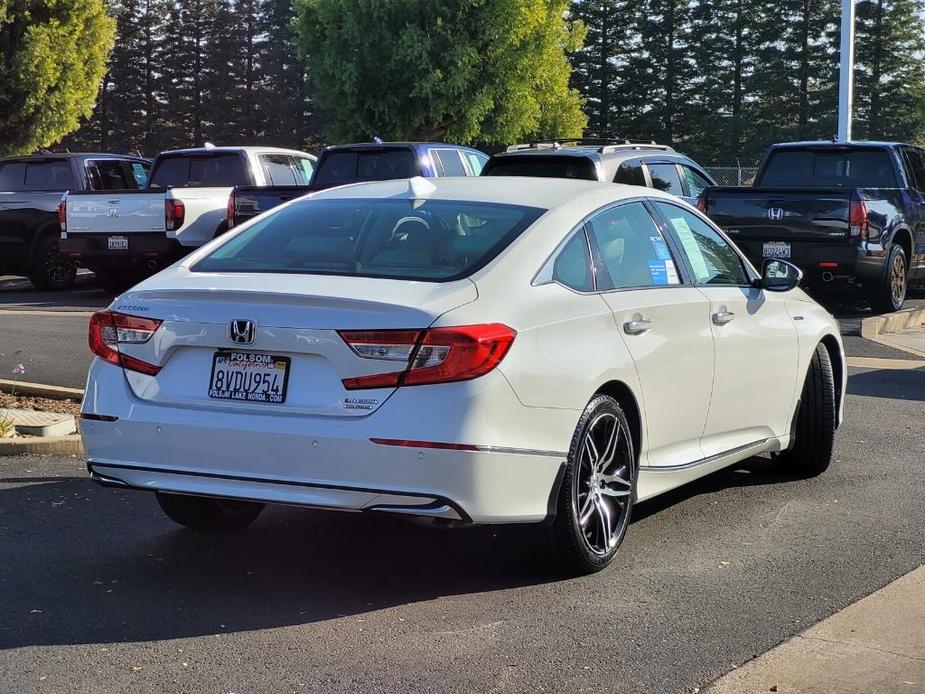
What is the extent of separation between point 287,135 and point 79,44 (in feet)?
155

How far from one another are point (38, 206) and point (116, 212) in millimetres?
2451

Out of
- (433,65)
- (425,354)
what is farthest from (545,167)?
(433,65)

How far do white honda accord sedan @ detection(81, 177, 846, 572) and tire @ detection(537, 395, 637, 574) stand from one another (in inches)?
0.4

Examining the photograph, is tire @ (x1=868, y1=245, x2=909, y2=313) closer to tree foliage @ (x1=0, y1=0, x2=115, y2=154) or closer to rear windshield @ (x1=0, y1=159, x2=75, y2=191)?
rear windshield @ (x1=0, y1=159, x2=75, y2=191)

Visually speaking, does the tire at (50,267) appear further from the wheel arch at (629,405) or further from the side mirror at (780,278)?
the wheel arch at (629,405)

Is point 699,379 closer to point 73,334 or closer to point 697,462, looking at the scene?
point 697,462

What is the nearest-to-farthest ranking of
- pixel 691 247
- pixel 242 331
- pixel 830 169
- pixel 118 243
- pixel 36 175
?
pixel 242 331 → pixel 691 247 → pixel 830 169 → pixel 118 243 → pixel 36 175

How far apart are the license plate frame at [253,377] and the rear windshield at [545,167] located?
963 centimetres

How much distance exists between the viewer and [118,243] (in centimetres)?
1752

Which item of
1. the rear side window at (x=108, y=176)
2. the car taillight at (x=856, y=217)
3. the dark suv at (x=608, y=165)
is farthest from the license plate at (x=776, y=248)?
the rear side window at (x=108, y=176)

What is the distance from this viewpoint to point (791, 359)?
715cm

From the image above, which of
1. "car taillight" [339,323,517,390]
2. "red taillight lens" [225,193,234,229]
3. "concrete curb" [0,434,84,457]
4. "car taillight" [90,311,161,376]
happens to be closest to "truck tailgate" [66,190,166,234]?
"red taillight lens" [225,193,234,229]

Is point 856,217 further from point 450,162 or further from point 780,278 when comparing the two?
point 780,278

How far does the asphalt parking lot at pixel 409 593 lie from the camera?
438cm
